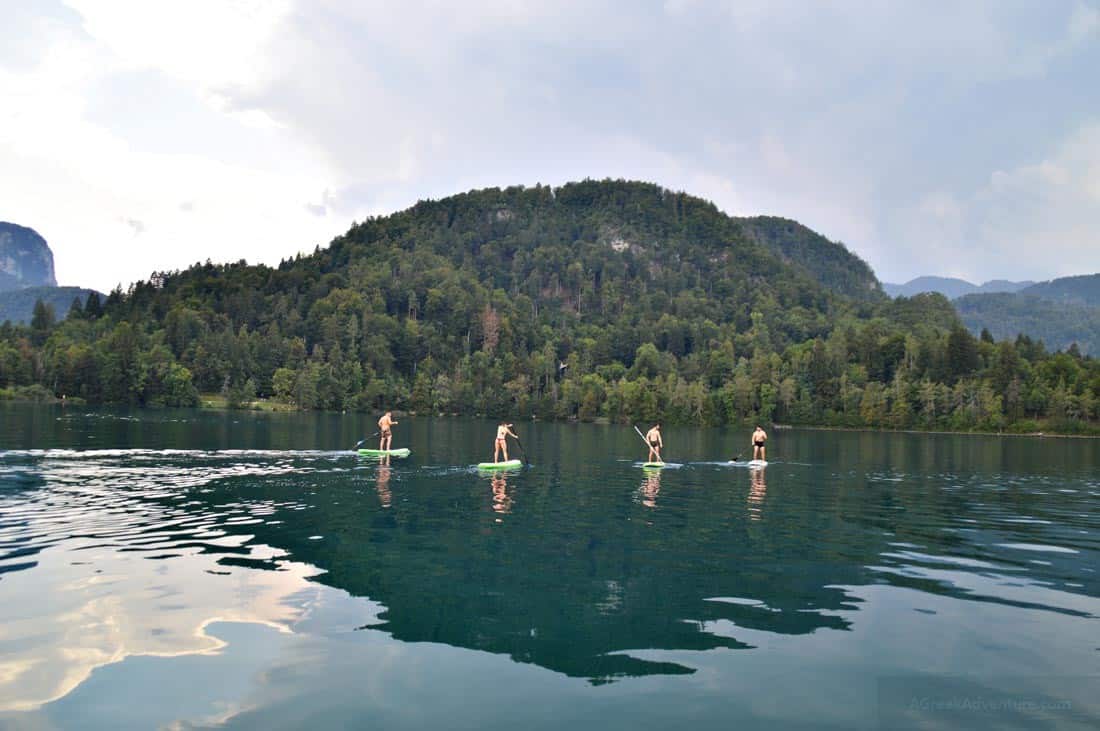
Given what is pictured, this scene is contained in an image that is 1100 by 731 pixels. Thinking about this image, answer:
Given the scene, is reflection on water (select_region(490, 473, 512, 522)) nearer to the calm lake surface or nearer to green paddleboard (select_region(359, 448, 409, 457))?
the calm lake surface

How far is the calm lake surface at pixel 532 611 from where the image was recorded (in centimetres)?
1145

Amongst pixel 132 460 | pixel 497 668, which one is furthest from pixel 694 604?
pixel 132 460

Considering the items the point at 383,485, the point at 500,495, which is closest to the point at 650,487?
the point at 500,495

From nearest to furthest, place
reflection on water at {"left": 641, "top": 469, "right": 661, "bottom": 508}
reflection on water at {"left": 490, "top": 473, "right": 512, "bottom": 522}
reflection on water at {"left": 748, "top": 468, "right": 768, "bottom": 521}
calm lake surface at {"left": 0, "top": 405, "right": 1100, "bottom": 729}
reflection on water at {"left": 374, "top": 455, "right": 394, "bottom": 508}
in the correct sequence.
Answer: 1. calm lake surface at {"left": 0, "top": 405, "right": 1100, "bottom": 729}
2. reflection on water at {"left": 490, "top": 473, "right": 512, "bottom": 522}
3. reflection on water at {"left": 748, "top": 468, "right": 768, "bottom": 521}
4. reflection on water at {"left": 374, "top": 455, "right": 394, "bottom": 508}
5. reflection on water at {"left": 641, "top": 469, "right": 661, "bottom": 508}

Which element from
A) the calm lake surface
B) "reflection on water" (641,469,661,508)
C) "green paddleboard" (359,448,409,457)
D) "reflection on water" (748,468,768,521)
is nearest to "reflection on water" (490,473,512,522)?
the calm lake surface

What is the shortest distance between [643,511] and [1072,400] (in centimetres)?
17268

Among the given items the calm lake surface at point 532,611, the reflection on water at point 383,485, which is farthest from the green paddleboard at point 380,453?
the calm lake surface at point 532,611

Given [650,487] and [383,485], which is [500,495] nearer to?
[383,485]

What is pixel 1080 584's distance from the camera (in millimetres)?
19734

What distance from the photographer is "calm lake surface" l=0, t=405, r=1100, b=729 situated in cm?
1145

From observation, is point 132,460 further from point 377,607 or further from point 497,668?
point 497,668

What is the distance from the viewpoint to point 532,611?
16109 millimetres

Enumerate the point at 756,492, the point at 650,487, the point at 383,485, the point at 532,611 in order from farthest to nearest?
the point at 650,487 < the point at 756,492 < the point at 383,485 < the point at 532,611

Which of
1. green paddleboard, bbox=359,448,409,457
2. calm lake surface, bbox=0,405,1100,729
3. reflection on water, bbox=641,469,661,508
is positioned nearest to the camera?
calm lake surface, bbox=0,405,1100,729
